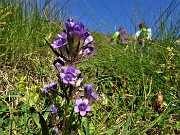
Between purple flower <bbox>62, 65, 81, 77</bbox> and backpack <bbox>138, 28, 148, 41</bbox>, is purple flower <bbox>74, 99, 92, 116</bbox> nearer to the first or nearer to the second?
purple flower <bbox>62, 65, 81, 77</bbox>

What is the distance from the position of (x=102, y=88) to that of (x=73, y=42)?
1.24m

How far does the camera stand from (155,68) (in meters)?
2.38

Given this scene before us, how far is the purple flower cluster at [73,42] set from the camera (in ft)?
3.65

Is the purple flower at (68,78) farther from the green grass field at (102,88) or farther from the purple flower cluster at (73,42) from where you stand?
the green grass field at (102,88)

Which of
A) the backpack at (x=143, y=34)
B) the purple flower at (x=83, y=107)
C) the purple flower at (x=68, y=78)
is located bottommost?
the purple flower at (x=83, y=107)

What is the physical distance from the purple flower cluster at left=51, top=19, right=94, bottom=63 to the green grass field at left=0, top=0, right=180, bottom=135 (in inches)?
13.6

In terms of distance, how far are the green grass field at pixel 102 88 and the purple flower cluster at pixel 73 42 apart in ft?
1.13

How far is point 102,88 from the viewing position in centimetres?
235

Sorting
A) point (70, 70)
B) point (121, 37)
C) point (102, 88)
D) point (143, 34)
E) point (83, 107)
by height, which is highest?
point (121, 37)

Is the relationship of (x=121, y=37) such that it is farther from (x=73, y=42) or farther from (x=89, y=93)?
(x=73, y=42)

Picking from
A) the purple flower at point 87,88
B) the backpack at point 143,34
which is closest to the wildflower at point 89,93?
the purple flower at point 87,88

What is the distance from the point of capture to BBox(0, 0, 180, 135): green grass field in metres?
1.71

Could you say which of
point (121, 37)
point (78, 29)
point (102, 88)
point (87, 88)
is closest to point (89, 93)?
point (87, 88)

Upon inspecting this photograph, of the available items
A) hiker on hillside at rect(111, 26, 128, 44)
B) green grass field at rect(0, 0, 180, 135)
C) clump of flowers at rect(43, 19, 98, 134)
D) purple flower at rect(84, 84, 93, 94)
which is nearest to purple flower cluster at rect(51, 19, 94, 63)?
clump of flowers at rect(43, 19, 98, 134)
